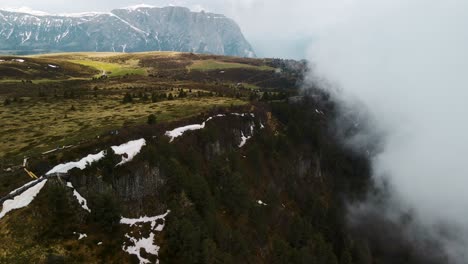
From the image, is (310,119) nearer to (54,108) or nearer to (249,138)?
(249,138)

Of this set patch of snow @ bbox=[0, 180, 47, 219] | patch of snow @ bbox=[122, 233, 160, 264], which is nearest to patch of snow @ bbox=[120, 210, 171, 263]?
patch of snow @ bbox=[122, 233, 160, 264]

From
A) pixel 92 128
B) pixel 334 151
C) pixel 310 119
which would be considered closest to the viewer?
pixel 92 128

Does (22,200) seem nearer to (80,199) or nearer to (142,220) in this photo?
(80,199)

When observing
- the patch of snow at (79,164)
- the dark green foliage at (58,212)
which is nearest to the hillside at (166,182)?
the dark green foliage at (58,212)

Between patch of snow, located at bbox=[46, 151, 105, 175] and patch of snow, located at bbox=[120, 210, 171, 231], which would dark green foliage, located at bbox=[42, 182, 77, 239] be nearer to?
patch of snow, located at bbox=[46, 151, 105, 175]

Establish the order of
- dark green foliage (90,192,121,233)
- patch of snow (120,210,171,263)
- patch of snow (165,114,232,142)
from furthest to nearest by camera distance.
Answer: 1. patch of snow (165,114,232,142)
2. patch of snow (120,210,171,263)
3. dark green foliage (90,192,121,233)

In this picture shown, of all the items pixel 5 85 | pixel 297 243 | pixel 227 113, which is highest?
pixel 227 113

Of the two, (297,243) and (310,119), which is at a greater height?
(310,119)

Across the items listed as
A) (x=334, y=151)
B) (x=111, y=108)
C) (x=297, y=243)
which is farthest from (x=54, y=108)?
(x=334, y=151)
